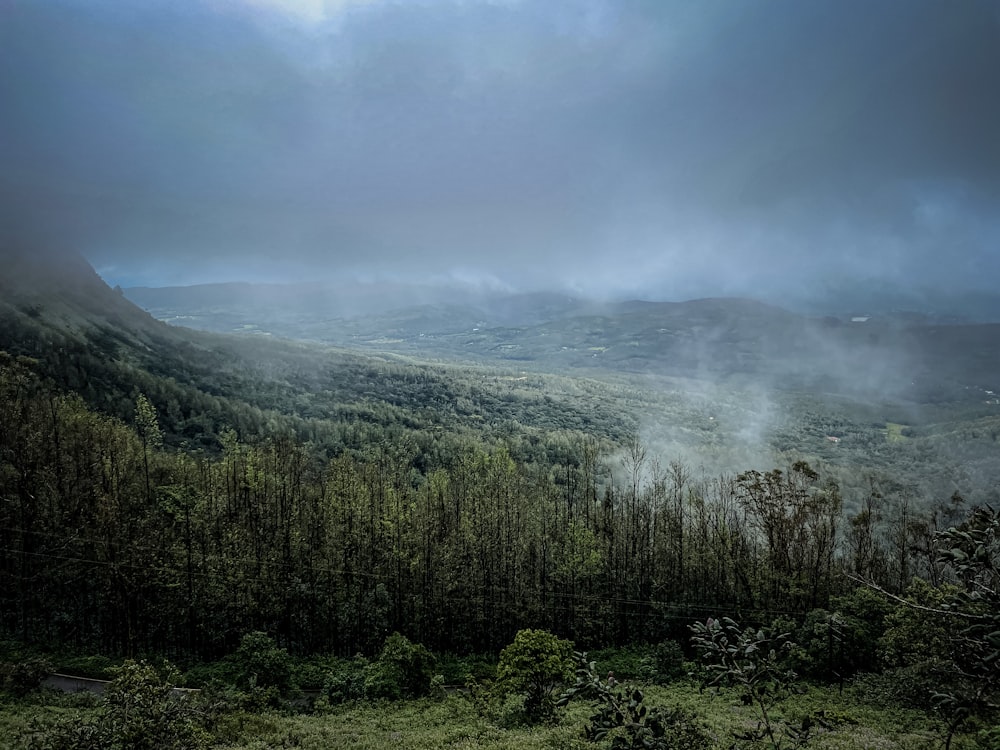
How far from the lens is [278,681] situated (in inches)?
1136

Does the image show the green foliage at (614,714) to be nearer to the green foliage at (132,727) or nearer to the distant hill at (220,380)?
the green foliage at (132,727)

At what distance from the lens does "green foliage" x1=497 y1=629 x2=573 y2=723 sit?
22.5 m

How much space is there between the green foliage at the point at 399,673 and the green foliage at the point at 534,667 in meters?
6.37

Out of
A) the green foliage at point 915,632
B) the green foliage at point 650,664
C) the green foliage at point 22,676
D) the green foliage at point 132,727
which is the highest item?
the green foliage at point 132,727

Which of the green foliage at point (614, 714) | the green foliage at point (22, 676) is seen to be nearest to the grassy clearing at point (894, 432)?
the green foliage at point (614, 714)

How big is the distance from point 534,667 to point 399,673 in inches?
349

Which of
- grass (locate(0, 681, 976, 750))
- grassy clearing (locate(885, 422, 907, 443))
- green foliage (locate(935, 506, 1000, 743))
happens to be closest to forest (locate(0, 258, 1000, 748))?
grass (locate(0, 681, 976, 750))

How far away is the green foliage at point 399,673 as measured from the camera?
89.7 ft

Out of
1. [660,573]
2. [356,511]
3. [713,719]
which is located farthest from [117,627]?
[660,573]

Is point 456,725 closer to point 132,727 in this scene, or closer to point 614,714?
point 132,727

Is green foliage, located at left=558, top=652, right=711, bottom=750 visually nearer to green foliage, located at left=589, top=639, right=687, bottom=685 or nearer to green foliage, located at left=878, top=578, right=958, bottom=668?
green foliage, located at left=878, top=578, right=958, bottom=668

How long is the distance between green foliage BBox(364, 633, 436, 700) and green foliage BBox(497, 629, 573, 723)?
637cm

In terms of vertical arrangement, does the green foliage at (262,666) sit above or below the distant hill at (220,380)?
below

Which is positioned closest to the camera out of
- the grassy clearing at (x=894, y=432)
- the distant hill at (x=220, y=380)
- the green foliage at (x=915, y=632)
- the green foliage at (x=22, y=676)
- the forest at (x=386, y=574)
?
the green foliage at (x=915, y=632)
